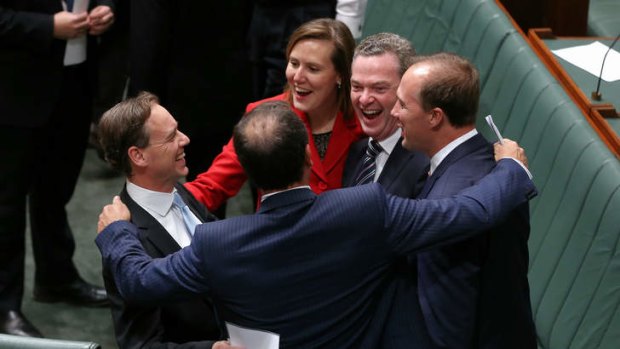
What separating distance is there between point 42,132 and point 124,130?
1.60 meters

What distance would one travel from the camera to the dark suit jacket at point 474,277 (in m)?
2.61

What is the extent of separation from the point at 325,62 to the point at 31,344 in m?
1.28

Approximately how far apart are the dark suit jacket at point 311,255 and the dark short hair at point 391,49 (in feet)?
2.12

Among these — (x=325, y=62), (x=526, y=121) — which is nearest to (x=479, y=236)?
(x=325, y=62)

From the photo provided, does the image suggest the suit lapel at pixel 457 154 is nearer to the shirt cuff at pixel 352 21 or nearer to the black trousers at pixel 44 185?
the shirt cuff at pixel 352 21

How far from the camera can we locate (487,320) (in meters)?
A: 2.70


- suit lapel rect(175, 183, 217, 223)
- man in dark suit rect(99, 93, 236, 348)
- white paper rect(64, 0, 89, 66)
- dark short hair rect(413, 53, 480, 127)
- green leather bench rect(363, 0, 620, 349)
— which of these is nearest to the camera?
dark short hair rect(413, 53, 480, 127)

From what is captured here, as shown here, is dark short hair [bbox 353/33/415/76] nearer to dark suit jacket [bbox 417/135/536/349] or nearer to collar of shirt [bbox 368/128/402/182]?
collar of shirt [bbox 368/128/402/182]

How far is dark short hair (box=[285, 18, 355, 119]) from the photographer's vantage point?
132 inches

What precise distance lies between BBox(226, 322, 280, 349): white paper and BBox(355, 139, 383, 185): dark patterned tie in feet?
2.40

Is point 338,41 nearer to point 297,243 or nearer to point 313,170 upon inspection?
point 313,170

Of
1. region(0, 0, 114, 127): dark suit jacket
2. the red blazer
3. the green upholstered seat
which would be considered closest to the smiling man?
the red blazer

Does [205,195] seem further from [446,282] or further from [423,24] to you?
[423,24]

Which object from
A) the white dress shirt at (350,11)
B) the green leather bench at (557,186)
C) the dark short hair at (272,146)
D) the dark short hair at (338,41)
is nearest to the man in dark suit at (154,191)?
the dark short hair at (272,146)
